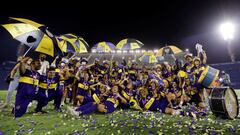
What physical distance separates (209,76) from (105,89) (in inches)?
206

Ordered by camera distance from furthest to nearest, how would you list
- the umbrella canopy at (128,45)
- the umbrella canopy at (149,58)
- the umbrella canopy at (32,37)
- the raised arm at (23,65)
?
the umbrella canopy at (128,45) → the umbrella canopy at (149,58) → the raised arm at (23,65) → the umbrella canopy at (32,37)

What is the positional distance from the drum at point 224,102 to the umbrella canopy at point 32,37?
21.6 ft

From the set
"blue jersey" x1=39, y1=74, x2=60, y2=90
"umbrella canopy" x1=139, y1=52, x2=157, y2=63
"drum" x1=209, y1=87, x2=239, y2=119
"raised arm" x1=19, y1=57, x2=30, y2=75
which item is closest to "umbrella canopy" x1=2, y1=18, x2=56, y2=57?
"raised arm" x1=19, y1=57, x2=30, y2=75

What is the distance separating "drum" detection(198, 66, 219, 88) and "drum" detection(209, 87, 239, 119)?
4.19ft

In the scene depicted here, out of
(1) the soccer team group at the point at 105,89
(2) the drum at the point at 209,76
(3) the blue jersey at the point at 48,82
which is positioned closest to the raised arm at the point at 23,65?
(1) the soccer team group at the point at 105,89

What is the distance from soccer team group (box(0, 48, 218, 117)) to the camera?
7.81 metres

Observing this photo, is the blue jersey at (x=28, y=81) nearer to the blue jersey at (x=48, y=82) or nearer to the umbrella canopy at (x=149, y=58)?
the blue jersey at (x=48, y=82)

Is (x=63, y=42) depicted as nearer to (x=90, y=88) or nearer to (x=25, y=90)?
(x=90, y=88)

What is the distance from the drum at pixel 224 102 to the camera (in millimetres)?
7031

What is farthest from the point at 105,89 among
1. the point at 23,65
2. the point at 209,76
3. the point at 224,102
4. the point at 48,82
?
the point at 224,102

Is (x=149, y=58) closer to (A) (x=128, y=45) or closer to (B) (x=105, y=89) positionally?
(A) (x=128, y=45)

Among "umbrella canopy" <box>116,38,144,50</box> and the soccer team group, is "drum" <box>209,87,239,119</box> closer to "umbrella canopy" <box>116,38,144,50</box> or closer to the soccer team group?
the soccer team group

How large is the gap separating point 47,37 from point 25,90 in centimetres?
234

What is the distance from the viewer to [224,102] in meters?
6.91
